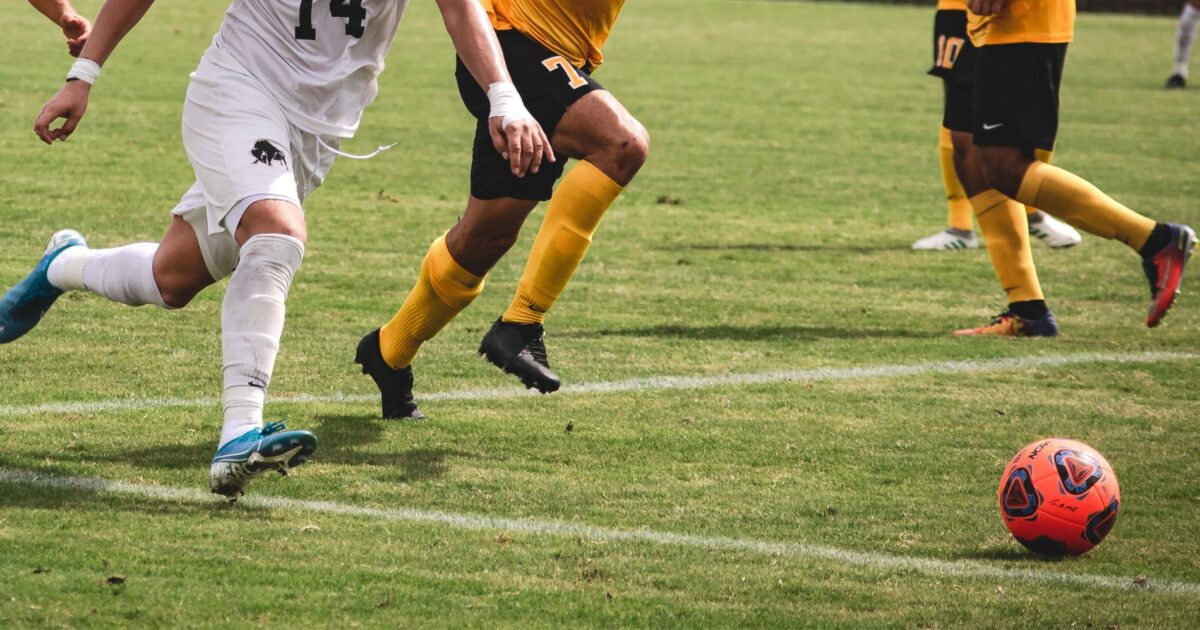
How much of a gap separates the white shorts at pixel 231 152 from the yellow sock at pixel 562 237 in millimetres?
894

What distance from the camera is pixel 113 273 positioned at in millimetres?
5535

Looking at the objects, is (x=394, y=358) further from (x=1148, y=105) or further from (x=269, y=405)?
(x=1148, y=105)

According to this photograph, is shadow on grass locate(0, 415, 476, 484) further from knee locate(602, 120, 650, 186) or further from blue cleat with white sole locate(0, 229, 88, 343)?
knee locate(602, 120, 650, 186)

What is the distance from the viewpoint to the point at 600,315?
317 inches

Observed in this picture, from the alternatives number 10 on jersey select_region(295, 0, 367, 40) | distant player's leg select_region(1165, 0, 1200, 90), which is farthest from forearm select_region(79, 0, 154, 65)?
distant player's leg select_region(1165, 0, 1200, 90)

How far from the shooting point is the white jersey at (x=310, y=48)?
514 centimetres

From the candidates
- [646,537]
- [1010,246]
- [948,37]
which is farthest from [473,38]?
[948,37]

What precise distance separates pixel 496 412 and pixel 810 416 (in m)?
1.13

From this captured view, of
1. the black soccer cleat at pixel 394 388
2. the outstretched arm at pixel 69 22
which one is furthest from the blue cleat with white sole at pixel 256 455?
the outstretched arm at pixel 69 22

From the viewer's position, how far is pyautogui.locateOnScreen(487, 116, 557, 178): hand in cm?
461

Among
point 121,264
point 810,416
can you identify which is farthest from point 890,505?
point 121,264

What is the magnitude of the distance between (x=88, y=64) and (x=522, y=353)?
1.65m

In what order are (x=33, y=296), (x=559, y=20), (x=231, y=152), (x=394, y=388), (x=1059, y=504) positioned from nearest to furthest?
(x=1059, y=504) < (x=231, y=152) < (x=33, y=296) < (x=394, y=388) < (x=559, y=20)

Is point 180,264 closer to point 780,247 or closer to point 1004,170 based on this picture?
point 1004,170
